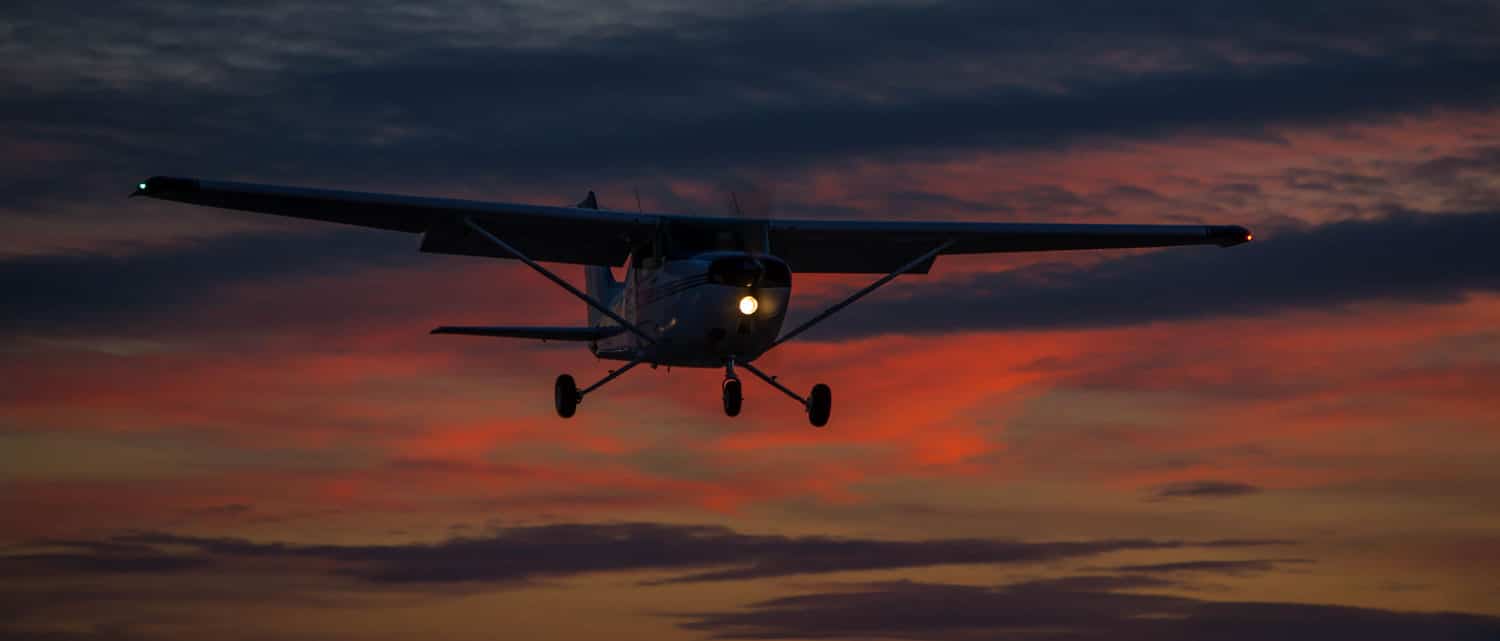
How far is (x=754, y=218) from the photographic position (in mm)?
38281

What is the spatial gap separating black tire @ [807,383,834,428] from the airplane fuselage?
242cm

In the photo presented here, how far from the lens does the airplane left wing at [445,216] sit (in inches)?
1452

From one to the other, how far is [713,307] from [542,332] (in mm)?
7997

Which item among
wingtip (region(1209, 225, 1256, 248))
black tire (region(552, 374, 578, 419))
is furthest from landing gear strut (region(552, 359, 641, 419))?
wingtip (region(1209, 225, 1256, 248))

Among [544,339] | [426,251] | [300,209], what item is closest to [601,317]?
[544,339]

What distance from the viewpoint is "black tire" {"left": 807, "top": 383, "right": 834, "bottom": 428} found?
39.0 m

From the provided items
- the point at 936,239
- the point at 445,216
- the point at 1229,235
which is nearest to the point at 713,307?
the point at 445,216

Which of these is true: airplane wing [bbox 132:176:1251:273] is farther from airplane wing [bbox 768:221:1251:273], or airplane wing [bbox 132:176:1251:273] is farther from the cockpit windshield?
the cockpit windshield

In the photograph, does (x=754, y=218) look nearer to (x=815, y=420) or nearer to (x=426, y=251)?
(x=815, y=420)

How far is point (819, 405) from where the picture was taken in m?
39.0

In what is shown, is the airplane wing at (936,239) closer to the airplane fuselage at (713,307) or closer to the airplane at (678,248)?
the airplane at (678,248)

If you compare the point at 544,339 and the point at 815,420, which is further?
the point at 544,339

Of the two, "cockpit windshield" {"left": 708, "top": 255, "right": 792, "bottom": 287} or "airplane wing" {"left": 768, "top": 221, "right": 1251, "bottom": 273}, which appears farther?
"airplane wing" {"left": 768, "top": 221, "right": 1251, "bottom": 273}

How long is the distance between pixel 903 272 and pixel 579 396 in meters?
6.13
